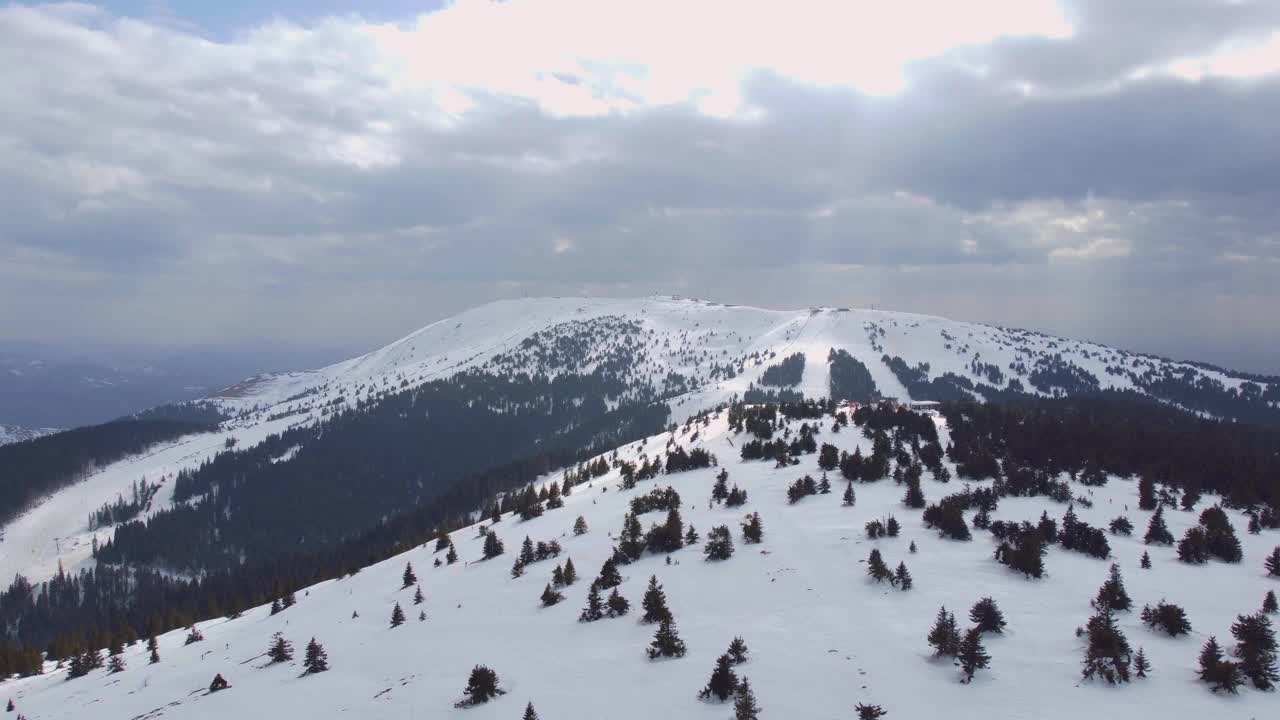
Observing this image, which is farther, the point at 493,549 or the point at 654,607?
the point at 493,549

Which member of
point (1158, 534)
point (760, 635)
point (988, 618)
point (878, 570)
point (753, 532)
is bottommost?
point (1158, 534)

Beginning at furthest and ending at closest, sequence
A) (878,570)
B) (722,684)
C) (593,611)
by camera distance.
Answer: (593,611)
(878,570)
(722,684)

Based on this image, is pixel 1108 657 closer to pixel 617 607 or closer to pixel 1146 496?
pixel 617 607

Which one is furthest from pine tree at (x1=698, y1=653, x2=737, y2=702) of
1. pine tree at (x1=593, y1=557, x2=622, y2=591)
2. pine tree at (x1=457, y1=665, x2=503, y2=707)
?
pine tree at (x1=593, y1=557, x2=622, y2=591)

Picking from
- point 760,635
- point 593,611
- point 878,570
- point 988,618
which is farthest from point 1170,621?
point 593,611

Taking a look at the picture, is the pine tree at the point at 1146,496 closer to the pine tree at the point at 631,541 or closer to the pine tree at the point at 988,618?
the pine tree at the point at 988,618

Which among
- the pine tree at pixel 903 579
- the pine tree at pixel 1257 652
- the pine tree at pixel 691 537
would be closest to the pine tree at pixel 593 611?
the pine tree at pixel 691 537

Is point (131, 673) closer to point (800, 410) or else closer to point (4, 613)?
point (800, 410)
